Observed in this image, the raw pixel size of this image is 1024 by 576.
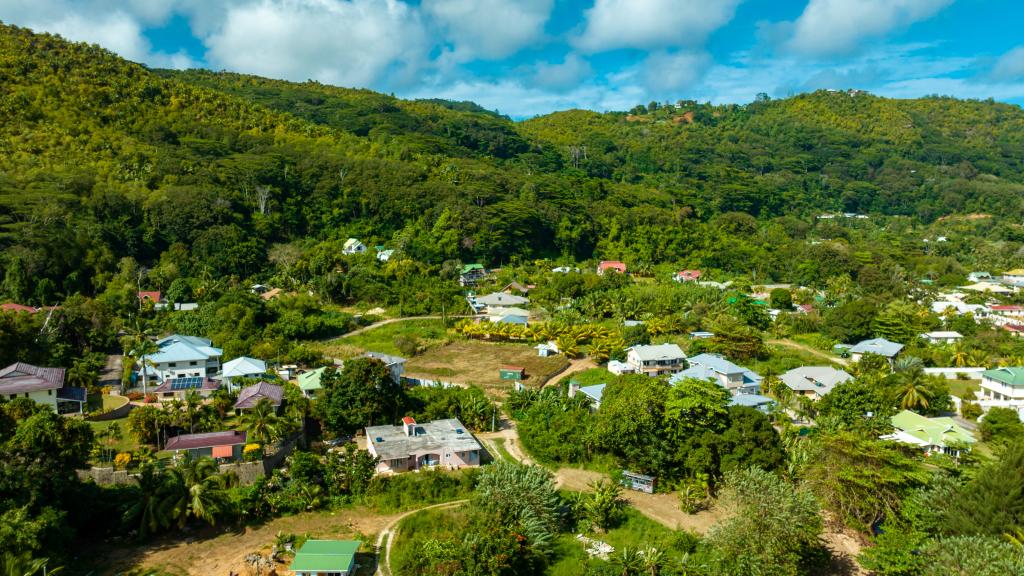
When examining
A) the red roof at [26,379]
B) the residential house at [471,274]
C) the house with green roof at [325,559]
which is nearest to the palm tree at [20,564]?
the house with green roof at [325,559]

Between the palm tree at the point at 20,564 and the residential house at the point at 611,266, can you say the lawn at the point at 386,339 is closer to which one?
the palm tree at the point at 20,564

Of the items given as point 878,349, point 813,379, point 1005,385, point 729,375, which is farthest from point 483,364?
point 1005,385

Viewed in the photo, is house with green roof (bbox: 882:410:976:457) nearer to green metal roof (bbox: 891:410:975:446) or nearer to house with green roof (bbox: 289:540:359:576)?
green metal roof (bbox: 891:410:975:446)

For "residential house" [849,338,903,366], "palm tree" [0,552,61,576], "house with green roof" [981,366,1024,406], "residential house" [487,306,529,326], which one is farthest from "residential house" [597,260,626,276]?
"palm tree" [0,552,61,576]

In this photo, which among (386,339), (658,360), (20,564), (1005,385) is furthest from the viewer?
(386,339)

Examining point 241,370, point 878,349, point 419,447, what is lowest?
point 878,349

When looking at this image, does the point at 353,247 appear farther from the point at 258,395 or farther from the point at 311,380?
the point at 258,395
